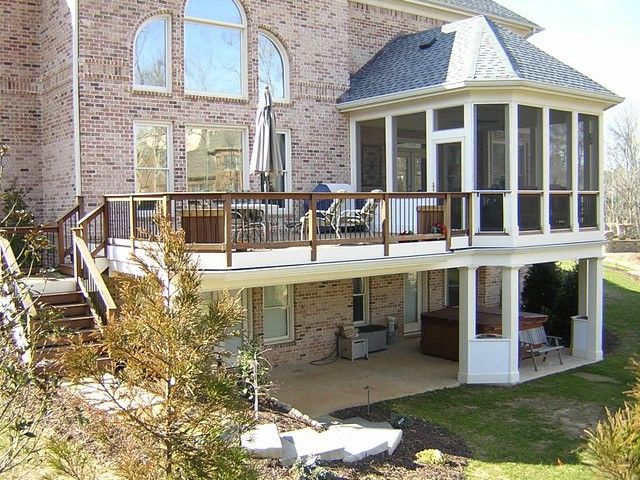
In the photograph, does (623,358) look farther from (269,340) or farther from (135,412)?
(135,412)

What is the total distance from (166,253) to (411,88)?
419 inches

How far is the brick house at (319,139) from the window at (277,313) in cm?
4

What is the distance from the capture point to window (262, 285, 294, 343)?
1445 cm

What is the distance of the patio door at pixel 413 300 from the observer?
17562 millimetres

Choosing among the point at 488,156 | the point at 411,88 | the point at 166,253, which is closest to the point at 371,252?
the point at 411,88

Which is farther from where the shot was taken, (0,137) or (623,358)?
(623,358)

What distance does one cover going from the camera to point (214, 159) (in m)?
14.0

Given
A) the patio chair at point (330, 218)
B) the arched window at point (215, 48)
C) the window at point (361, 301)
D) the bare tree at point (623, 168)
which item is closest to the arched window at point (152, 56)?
the arched window at point (215, 48)

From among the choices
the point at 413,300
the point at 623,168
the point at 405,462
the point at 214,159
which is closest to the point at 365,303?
the point at 413,300

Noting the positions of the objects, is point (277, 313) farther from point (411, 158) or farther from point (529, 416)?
point (411, 158)

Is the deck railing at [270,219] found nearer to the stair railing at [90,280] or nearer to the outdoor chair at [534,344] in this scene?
the stair railing at [90,280]

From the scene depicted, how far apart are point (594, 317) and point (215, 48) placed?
1043 centimetres

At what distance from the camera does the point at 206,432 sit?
4461 mm

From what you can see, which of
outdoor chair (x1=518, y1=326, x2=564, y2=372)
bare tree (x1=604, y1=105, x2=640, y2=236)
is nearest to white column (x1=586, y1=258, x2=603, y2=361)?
outdoor chair (x1=518, y1=326, x2=564, y2=372)
